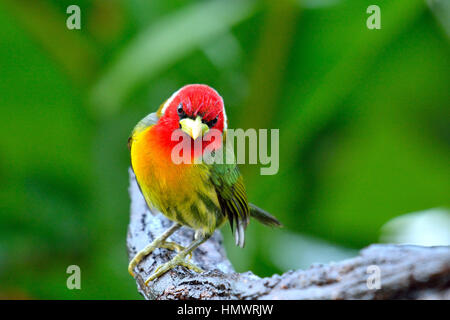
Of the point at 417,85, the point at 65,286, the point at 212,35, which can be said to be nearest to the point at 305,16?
the point at 212,35

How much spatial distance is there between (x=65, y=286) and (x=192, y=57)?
4.79 ft

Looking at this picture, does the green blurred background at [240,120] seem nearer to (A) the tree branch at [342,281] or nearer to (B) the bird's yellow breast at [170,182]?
(B) the bird's yellow breast at [170,182]

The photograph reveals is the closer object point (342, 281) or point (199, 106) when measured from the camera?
point (342, 281)

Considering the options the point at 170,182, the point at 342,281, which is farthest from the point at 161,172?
the point at 342,281

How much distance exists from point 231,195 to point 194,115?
0.34 m

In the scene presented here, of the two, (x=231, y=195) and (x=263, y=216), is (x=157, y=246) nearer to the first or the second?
(x=231, y=195)

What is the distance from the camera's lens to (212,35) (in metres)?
2.66

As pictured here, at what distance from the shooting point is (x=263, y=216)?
2238 mm

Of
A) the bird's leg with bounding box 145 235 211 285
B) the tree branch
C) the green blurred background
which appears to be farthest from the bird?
the green blurred background

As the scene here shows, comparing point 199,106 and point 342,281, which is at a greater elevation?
→ point 199,106

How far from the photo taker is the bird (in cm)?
179

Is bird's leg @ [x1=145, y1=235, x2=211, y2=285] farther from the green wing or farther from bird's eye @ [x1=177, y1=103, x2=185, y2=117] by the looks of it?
bird's eye @ [x1=177, y1=103, x2=185, y2=117]

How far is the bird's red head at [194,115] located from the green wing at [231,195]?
12 cm

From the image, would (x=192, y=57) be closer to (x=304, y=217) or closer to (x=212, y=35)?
(x=212, y=35)
